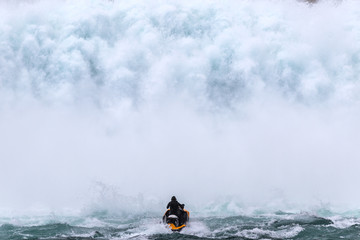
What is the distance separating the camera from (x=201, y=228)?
20.7m

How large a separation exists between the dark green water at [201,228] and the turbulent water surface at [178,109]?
21.2 inches

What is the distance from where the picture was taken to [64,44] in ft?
107

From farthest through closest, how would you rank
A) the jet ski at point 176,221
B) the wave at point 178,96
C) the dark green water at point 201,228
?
the wave at point 178,96, the jet ski at point 176,221, the dark green water at point 201,228

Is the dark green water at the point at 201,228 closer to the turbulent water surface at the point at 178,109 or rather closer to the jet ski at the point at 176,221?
the jet ski at the point at 176,221

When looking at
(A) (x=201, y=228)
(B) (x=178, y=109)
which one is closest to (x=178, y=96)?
(B) (x=178, y=109)

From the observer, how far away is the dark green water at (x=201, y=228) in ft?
63.6

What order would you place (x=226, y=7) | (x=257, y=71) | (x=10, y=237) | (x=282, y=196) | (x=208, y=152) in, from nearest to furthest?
(x=10, y=237) < (x=282, y=196) < (x=208, y=152) < (x=257, y=71) < (x=226, y=7)

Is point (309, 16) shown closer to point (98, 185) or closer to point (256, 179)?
point (256, 179)

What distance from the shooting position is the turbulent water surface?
25438 mm

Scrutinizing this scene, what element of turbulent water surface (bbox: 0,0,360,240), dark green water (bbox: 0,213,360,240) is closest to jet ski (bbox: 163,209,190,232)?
dark green water (bbox: 0,213,360,240)

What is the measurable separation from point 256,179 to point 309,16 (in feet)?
46.1

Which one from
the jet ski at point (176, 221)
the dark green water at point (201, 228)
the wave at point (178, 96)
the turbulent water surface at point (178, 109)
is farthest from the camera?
the wave at point (178, 96)

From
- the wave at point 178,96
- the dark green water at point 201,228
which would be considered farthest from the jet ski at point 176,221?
the wave at point 178,96

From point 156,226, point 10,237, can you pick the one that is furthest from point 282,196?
point 10,237
